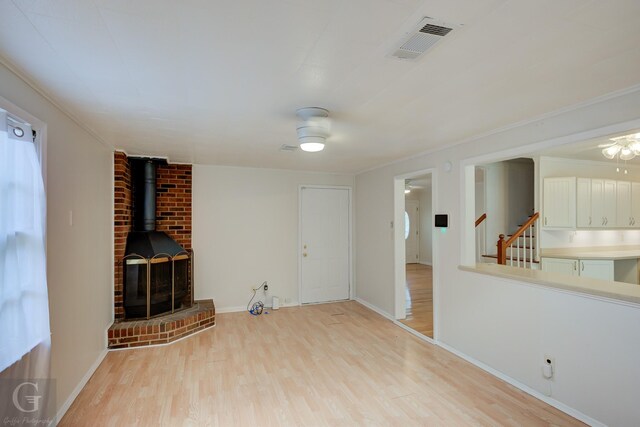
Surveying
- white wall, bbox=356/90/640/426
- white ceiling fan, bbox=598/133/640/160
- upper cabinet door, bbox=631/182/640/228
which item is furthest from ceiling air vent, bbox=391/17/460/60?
upper cabinet door, bbox=631/182/640/228

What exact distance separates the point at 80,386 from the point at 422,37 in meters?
3.60

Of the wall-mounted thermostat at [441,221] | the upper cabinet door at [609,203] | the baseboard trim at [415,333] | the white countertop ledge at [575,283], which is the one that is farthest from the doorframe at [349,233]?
the upper cabinet door at [609,203]

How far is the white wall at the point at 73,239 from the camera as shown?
221 cm

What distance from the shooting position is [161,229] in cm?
468

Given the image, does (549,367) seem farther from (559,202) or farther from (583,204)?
(583,204)

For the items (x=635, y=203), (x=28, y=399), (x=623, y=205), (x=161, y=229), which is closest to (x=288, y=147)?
(x=161, y=229)

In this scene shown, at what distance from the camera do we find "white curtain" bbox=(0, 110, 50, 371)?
5.40 ft

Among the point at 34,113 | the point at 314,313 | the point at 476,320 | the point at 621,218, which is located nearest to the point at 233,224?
the point at 314,313

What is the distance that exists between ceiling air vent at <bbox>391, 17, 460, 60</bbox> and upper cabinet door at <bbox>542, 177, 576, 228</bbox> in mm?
3751

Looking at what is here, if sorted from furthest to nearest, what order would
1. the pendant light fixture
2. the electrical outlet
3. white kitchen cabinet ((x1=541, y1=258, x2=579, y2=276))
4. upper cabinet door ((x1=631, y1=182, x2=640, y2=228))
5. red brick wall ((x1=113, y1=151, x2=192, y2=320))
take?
upper cabinet door ((x1=631, y1=182, x2=640, y2=228)) < red brick wall ((x1=113, y1=151, x2=192, y2=320)) < white kitchen cabinet ((x1=541, y1=258, x2=579, y2=276)) < the electrical outlet < the pendant light fixture

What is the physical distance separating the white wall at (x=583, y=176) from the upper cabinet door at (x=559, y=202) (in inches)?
4.6

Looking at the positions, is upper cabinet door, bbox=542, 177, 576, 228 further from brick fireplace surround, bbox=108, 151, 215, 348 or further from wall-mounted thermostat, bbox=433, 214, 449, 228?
Result: brick fireplace surround, bbox=108, 151, 215, 348

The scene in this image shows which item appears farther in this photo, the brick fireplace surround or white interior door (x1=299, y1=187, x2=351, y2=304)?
white interior door (x1=299, y1=187, x2=351, y2=304)

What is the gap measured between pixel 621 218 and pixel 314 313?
4.79 meters
